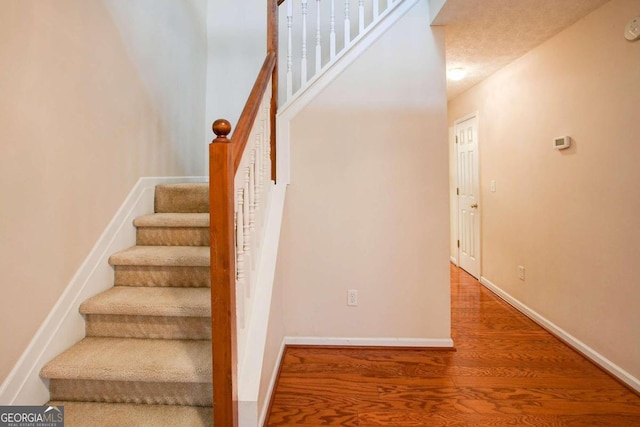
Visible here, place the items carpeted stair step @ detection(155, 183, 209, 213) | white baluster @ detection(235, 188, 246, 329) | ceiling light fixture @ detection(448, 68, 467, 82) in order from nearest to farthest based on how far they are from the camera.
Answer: white baluster @ detection(235, 188, 246, 329)
carpeted stair step @ detection(155, 183, 209, 213)
ceiling light fixture @ detection(448, 68, 467, 82)

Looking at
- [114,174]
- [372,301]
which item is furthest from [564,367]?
[114,174]

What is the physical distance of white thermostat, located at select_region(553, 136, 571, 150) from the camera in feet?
7.13

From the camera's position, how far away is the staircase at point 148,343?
1204 millimetres

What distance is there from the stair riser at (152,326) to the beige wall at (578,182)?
2.40 m

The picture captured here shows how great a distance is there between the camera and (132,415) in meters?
1.17

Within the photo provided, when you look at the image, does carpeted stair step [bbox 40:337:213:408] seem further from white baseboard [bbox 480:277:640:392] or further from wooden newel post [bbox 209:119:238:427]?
white baseboard [bbox 480:277:640:392]

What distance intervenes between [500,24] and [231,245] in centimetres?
241

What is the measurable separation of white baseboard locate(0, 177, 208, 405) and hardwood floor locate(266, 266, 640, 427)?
1014 millimetres

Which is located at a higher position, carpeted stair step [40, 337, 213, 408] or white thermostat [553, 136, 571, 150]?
white thermostat [553, 136, 571, 150]

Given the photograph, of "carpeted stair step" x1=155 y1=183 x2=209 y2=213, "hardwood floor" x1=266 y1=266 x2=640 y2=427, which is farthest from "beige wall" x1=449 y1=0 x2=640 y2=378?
"carpeted stair step" x1=155 y1=183 x2=209 y2=213

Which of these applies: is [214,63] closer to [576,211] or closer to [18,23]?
[18,23]

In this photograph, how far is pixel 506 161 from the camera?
295 centimetres

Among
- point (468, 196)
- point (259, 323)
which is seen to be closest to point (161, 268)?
point (259, 323)

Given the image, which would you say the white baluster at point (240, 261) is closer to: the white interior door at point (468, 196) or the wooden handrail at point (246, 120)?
the wooden handrail at point (246, 120)
